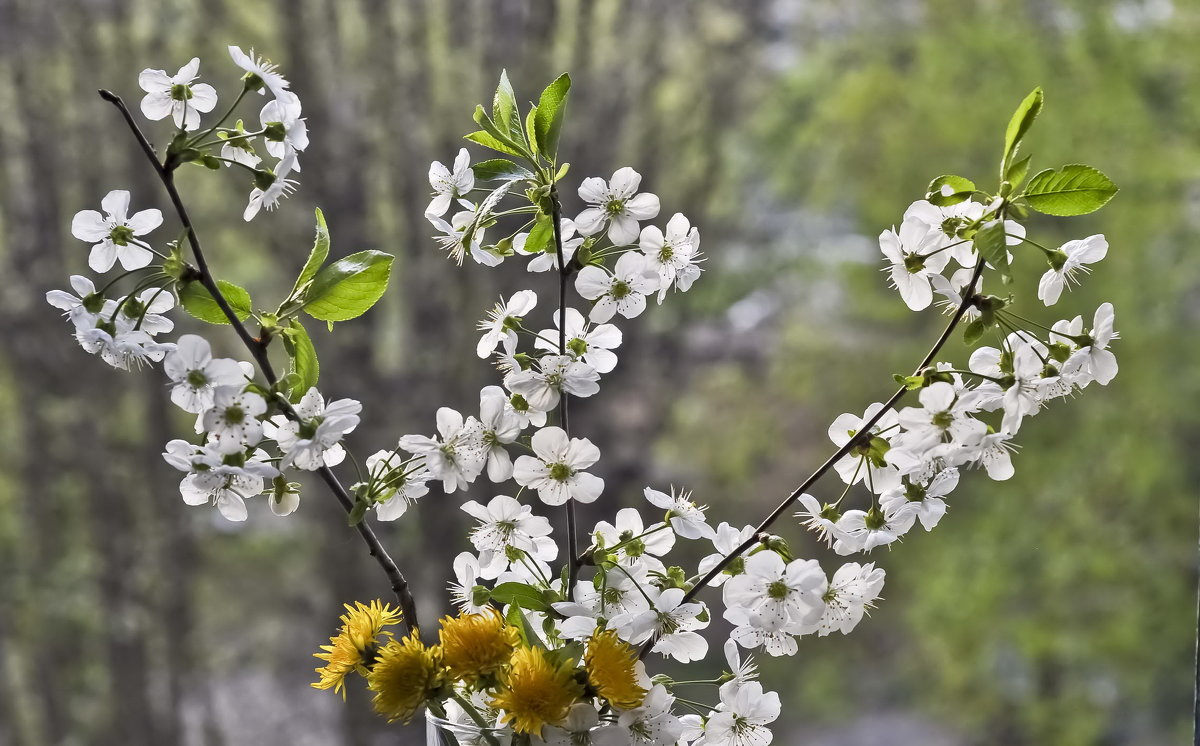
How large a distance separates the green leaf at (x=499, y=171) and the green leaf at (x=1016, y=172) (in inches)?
Answer: 7.5

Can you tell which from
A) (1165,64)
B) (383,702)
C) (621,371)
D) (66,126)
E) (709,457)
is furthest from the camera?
(709,457)

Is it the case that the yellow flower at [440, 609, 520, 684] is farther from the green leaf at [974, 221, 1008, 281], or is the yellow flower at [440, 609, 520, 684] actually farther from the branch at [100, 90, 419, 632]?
the green leaf at [974, 221, 1008, 281]

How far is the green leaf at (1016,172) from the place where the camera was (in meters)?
0.43

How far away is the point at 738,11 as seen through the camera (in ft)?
7.91

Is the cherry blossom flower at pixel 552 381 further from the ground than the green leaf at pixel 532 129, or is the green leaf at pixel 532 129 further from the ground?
the green leaf at pixel 532 129

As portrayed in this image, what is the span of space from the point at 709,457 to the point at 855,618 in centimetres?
233

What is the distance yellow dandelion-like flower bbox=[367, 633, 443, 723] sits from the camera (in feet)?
1.37

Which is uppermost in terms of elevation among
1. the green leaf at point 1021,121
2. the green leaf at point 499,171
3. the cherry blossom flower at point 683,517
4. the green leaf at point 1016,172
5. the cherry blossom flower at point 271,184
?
the green leaf at point 499,171

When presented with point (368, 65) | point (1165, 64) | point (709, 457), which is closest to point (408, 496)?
point (368, 65)

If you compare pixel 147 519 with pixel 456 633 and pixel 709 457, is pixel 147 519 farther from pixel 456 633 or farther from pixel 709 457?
pixel 456 633

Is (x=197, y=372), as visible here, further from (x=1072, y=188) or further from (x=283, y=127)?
(x=1072, y=188)

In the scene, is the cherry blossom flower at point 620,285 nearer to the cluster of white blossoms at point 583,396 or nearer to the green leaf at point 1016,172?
the cluster of white blossoms at point 583,396

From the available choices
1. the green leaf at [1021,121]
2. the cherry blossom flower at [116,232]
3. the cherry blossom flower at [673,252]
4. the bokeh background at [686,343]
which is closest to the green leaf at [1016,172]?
the green leaf at [1021,121]

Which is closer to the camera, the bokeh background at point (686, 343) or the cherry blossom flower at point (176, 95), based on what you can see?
the cherry blossom flower at point (176, 95)
